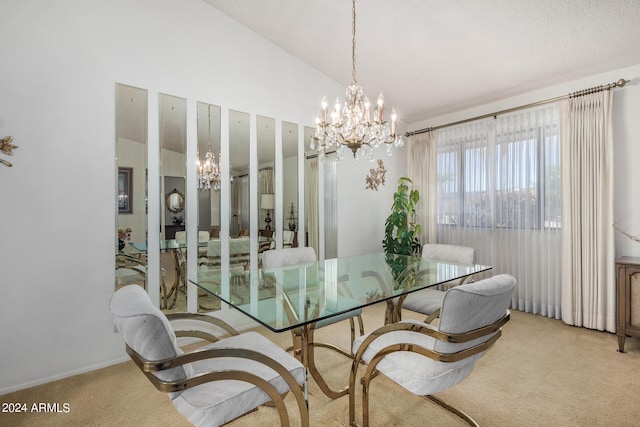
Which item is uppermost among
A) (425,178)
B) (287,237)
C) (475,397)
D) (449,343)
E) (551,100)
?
(551,100)

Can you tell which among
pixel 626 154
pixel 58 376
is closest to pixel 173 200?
pixel 58 376

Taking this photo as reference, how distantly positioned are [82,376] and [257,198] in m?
2.07

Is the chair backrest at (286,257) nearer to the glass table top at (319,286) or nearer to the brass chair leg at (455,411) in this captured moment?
the glass table top at (319,286)

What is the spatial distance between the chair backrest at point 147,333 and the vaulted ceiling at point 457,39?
108 inches

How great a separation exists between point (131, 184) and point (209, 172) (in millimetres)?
682

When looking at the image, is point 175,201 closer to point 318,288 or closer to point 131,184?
point 131,184

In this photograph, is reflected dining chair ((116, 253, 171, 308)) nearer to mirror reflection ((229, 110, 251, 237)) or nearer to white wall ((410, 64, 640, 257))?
mirror reflection ((229, 110, 251, 237))

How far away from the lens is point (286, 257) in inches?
111

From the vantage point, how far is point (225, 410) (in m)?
1.26

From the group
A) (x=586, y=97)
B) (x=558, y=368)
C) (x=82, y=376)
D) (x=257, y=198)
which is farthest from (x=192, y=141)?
(x=586, y=97)

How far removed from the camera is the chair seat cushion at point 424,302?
246 cm

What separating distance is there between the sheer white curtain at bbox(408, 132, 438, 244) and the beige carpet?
6.89ft

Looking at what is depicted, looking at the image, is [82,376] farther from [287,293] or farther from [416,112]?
[416,112]

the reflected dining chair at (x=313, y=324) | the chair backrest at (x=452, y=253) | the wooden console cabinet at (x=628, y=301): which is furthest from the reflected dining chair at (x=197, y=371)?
the wooden console cabinet at (x=628, y=301)
